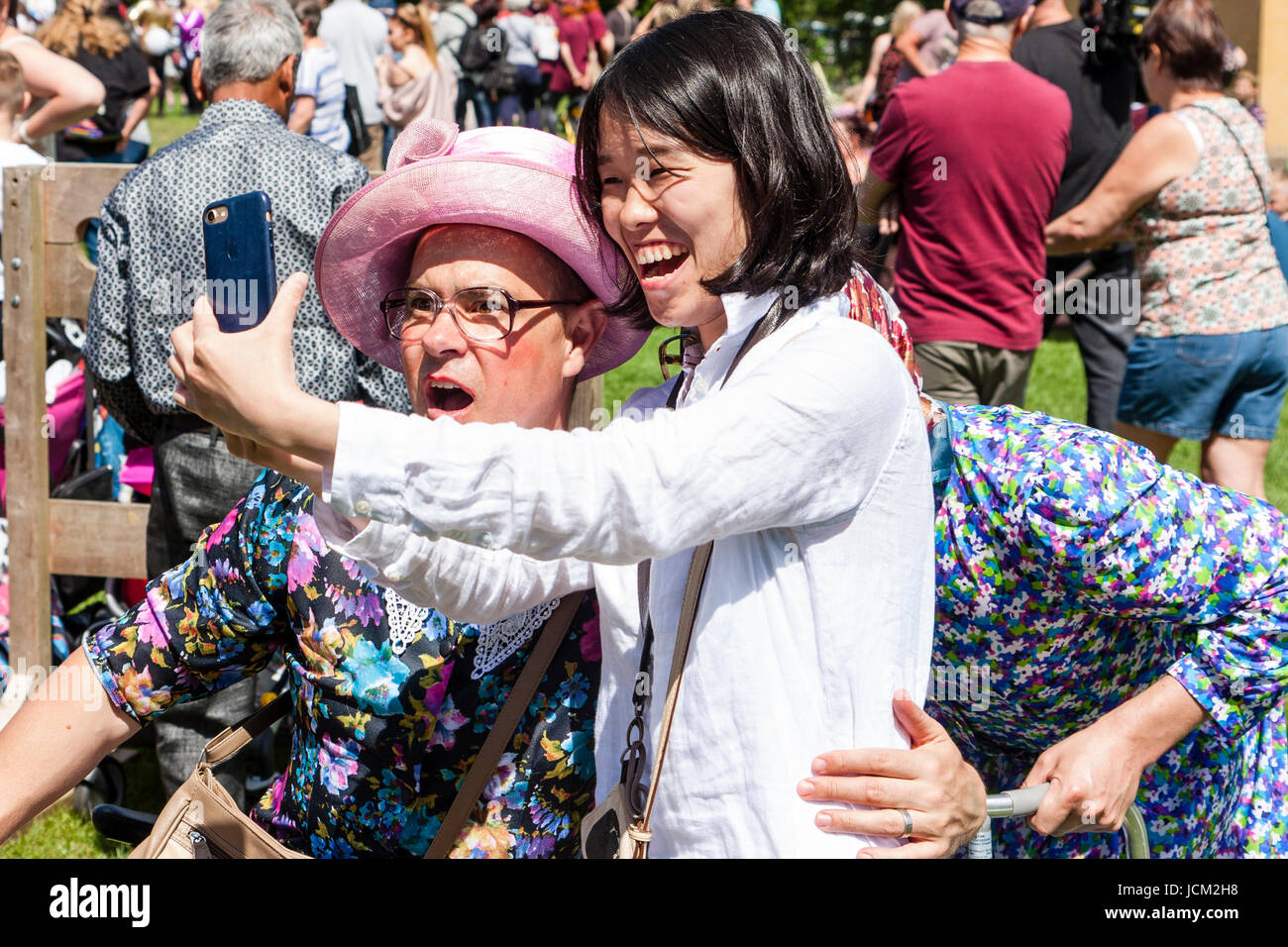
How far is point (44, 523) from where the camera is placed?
438cm

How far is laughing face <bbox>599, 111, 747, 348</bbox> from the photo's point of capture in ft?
5.49

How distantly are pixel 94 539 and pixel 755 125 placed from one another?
332 centimetres

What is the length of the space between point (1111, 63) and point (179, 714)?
15.5 feet

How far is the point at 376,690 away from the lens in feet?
6.77

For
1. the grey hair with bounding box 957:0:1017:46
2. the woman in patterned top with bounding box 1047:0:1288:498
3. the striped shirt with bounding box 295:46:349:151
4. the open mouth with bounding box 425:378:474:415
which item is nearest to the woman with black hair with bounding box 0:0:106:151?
the striped shirt with bounding box 295:46:349:151

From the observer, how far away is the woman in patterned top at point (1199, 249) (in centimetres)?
500

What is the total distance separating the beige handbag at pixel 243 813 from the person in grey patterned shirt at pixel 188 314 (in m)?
1.88

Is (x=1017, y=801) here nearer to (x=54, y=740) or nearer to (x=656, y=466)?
(x=656, y=466)

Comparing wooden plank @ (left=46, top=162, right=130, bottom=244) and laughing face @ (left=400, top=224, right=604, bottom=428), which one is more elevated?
laughing face @ (left=400, top=224, right=604, bottom=428)

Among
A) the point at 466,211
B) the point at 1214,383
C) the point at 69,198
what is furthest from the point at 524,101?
the point at 466,211

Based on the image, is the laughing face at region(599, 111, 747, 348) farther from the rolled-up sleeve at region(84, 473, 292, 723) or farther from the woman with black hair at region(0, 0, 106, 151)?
the woman with black hair at region(0, 0, 106, 151)

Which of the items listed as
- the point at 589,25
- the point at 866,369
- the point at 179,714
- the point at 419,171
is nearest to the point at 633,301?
the point at 419,171

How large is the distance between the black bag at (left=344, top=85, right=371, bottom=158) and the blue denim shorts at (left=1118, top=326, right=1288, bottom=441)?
612 cm

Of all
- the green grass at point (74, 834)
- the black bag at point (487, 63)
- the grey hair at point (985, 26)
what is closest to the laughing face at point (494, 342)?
the green grass at point (74, 834)
